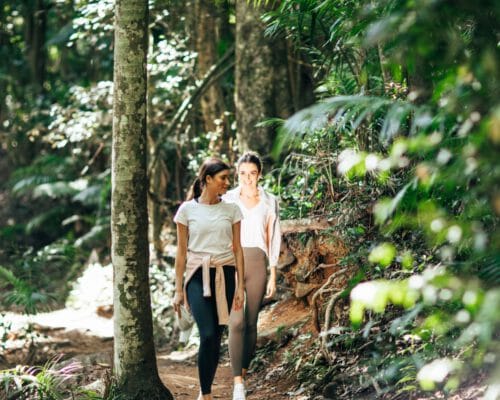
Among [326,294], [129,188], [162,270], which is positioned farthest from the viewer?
[162,270]

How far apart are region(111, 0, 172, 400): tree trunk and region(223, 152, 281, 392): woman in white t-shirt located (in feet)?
3.24

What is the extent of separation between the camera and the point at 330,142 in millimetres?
8328

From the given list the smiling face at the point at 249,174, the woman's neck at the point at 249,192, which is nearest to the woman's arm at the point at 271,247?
the woman's neck at the point at 249,192

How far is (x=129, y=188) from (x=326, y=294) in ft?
8.55

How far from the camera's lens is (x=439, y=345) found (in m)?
5.31

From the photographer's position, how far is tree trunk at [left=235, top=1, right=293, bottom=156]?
445 inches

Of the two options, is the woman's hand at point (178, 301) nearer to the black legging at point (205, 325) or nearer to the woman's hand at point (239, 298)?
the black legging at point (205, 325)

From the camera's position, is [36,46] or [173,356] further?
[36,46]

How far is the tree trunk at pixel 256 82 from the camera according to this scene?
1130 centimetres

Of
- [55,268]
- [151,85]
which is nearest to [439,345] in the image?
[151,85]

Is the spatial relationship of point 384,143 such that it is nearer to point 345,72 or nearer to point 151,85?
point 345,72

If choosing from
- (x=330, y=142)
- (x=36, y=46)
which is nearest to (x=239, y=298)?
(x=330, y=142)

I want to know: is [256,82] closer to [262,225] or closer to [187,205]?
[262,225]

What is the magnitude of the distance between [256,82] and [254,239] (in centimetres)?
466
